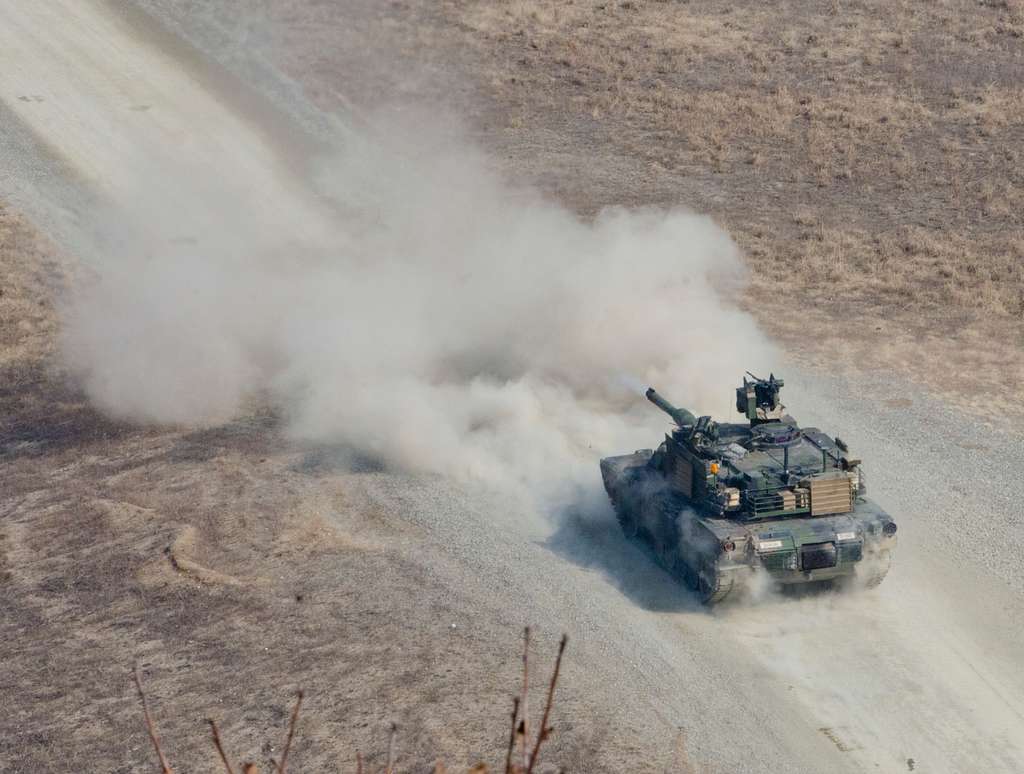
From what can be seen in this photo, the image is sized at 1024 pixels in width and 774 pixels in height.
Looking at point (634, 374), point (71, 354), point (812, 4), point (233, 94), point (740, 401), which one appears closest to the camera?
point (740, 401)

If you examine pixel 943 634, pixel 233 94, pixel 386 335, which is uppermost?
pixel 233 94

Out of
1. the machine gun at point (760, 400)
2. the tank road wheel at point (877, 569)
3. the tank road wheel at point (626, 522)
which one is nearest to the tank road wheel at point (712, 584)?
the tank road wheel at point (877, 569)

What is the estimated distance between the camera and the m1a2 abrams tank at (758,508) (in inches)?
769

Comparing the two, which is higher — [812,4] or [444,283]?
[812,4]

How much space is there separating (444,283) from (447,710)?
15745 mm

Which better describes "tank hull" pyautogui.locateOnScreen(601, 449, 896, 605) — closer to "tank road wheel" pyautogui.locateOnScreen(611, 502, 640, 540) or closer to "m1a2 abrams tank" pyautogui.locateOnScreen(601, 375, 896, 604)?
"m1a2 abrams tank" pyautogui.locateOnScreen(601, 375, 896, 604)

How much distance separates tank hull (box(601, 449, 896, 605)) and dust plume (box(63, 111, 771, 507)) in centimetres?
414

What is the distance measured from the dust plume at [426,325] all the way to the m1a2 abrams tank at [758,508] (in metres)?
3.65

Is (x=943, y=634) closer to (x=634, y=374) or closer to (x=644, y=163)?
(x=634, y=374)

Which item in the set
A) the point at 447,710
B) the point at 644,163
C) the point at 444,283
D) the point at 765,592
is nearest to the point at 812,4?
the point at 644,163

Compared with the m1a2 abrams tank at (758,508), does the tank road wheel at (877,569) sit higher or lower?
lower

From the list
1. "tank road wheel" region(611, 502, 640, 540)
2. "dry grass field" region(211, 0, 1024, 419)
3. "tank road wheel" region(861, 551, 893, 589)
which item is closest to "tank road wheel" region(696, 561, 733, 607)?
"tank road wheel" region(861, 551, 893, 589)

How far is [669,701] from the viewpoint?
1834 cm

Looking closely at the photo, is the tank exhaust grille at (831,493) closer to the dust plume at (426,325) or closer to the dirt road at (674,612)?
the dirt road at (674,612)
